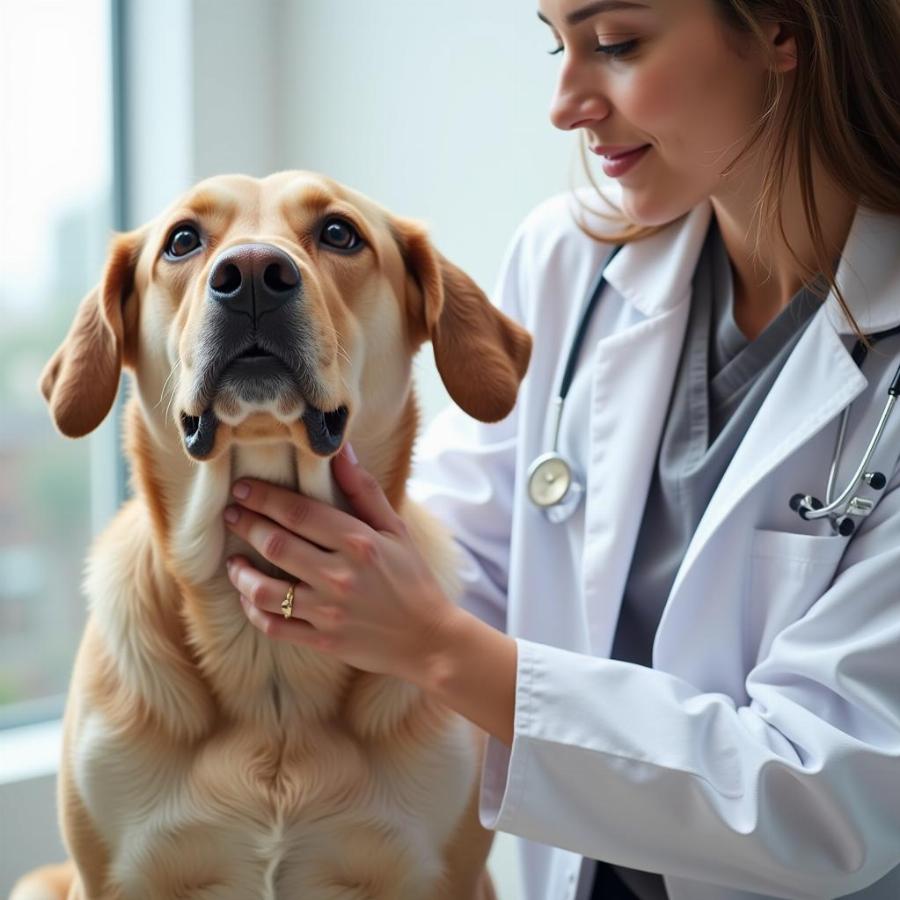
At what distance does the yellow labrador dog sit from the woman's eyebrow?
369 mm

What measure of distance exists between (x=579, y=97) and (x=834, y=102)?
35 cm

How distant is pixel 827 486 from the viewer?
5.06 ft

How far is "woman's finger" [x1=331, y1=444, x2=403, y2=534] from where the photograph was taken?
4.83 ft

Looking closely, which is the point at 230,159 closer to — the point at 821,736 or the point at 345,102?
the point at 345,102

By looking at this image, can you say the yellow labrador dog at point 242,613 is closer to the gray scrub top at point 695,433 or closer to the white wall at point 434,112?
the gray scrub top at point 695,433

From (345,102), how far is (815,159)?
4.40ft

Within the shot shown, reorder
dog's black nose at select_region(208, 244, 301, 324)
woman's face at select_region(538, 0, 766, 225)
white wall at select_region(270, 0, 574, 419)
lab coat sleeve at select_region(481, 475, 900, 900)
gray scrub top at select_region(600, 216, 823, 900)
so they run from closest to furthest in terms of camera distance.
Answer: dog's black nose at select_region(208, 244, 301, 324) < lab coat sleeve at select_region(481, 475, 900, 900) < woman's face at select_region(538, 0, 766, 225) < gray scrub top at select_region(600, 216, 823, 900) < white wall at select_region(270, 0, 574, 419)

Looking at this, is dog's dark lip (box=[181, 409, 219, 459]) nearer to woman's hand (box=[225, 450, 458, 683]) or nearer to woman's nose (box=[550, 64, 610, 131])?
woman's hand (box=[225, 450, 458, 683])

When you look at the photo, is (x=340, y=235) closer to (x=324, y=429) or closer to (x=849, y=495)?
(x=324, y=429)


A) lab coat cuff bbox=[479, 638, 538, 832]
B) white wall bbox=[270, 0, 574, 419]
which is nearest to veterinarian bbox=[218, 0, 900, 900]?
lab coat cuff bbox=[479, 638, 538, 832]

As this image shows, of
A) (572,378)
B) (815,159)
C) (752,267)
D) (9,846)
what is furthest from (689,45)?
(9,846)

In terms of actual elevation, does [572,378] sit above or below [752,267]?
below

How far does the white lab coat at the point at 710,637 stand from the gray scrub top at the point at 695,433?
4cm

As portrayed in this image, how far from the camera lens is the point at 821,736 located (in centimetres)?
138
